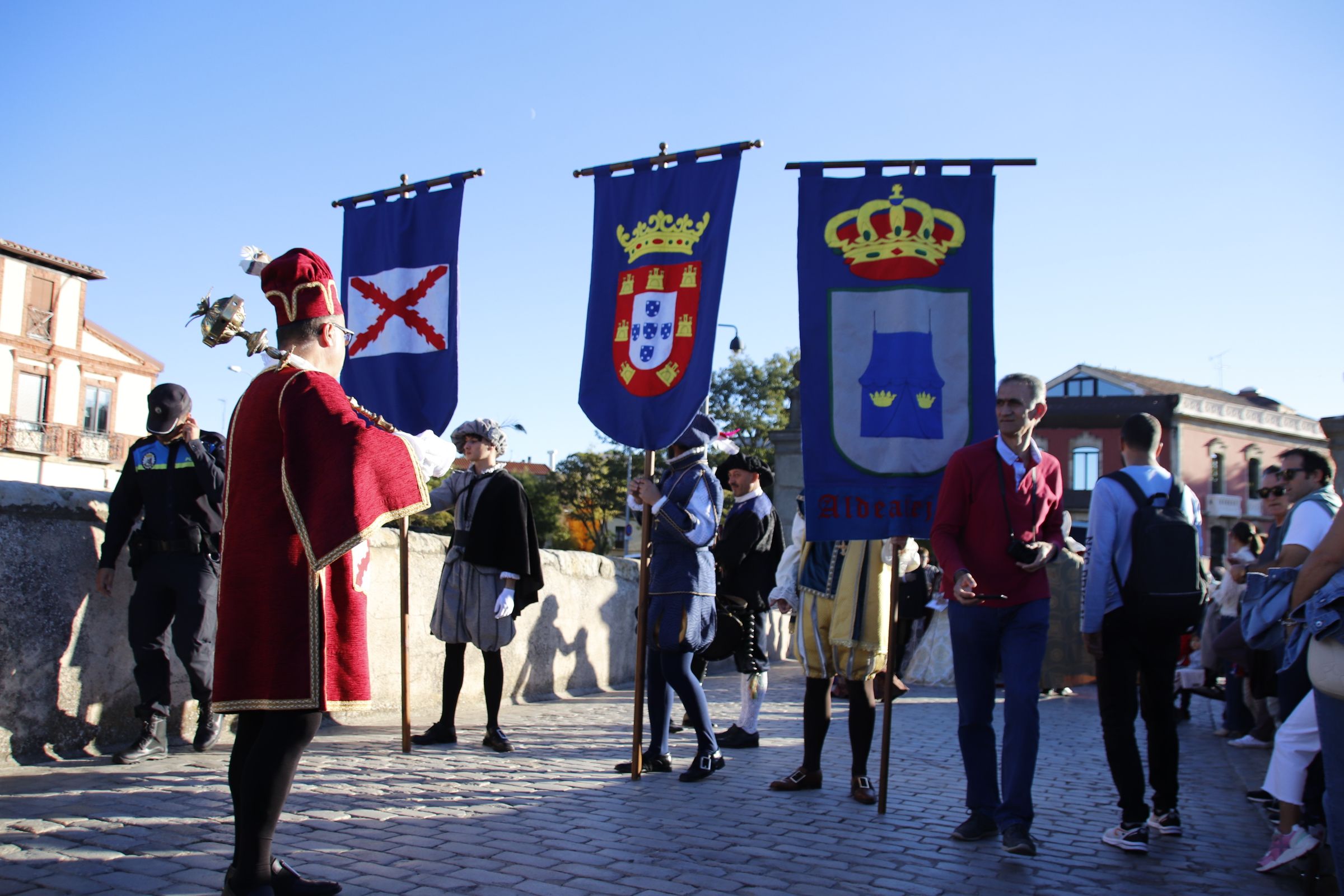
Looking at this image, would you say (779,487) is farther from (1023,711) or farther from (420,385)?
(1023,711)

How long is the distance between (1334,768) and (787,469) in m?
13.2

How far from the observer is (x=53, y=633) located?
5.79 metres

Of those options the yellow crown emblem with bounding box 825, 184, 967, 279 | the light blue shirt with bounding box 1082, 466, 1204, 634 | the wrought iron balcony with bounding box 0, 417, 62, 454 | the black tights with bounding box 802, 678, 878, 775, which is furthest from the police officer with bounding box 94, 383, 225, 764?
the wrought iron balcony with bounding box 0, 417, 62, 454

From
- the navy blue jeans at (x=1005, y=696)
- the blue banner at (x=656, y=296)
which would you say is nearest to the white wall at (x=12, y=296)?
the blue banner at (x=656, y=296)

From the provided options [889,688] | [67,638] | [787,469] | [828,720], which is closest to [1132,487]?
[889,688]

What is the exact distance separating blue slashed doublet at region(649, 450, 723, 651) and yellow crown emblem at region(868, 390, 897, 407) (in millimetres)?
1085

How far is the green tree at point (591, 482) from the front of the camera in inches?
2250

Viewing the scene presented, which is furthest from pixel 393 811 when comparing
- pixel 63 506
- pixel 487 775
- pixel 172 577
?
pixel 63 506

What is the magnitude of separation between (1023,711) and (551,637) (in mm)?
6018

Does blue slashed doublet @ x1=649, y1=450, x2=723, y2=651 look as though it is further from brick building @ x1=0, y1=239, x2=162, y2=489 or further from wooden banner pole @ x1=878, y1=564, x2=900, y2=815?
brick building @ x1=0, y1=239, x2=162, y2=489

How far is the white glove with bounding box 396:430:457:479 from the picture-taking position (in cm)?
402

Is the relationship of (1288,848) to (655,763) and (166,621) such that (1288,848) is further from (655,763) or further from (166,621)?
(166,621)

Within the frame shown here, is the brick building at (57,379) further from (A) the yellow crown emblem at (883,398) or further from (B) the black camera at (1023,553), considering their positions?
(B) the black camera at (1023,553)

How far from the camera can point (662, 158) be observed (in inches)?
257
